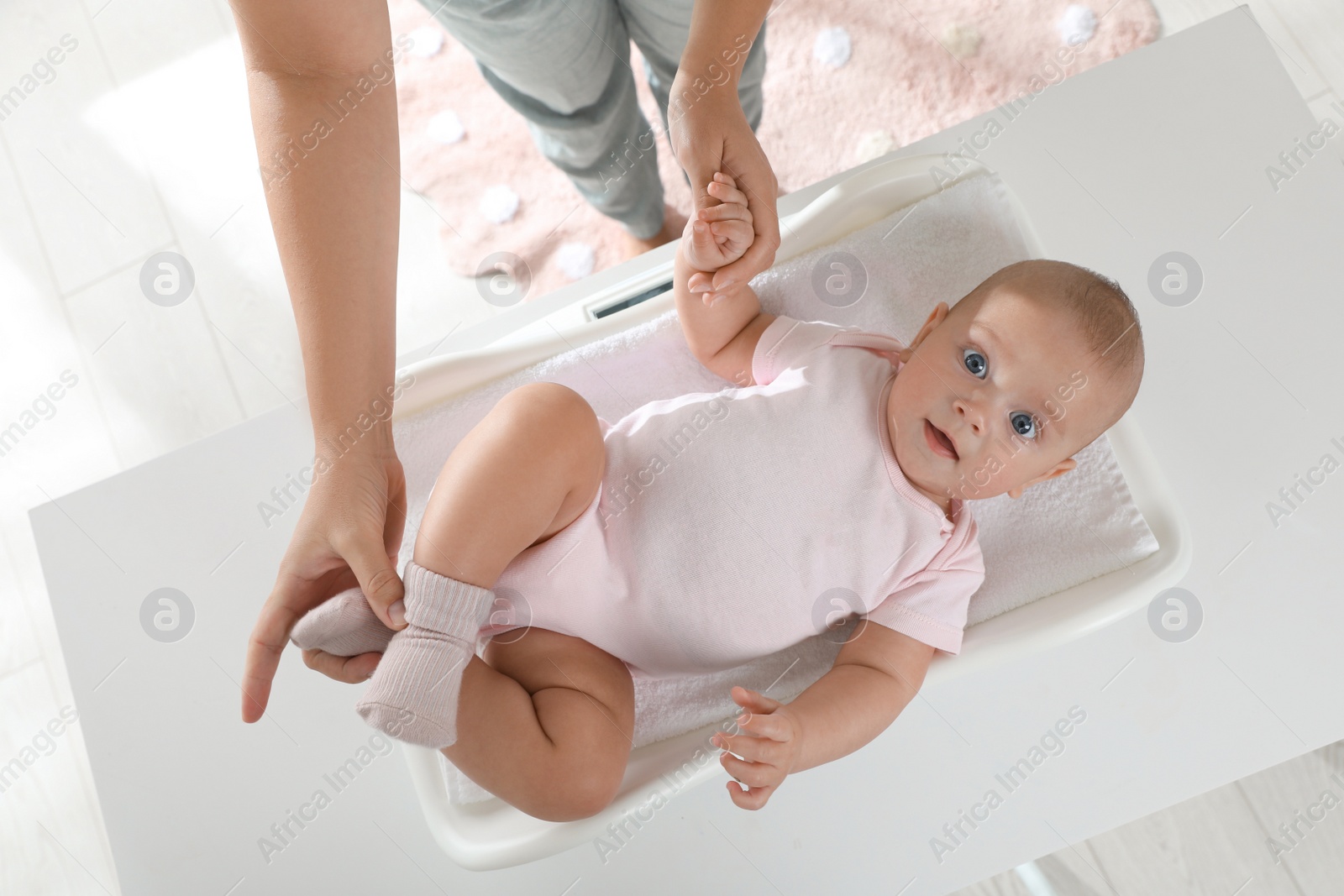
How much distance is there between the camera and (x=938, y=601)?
2.75ft

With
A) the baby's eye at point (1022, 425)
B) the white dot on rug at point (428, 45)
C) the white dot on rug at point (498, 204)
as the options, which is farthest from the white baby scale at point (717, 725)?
the white dot on rug at point (428, 45)

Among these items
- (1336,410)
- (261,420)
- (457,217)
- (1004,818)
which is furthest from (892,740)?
(457,217)

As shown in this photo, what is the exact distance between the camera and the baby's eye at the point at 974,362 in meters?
0.82

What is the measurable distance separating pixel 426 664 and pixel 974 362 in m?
0.55

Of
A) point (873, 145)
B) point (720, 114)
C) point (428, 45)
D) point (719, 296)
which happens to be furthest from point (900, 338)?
point (428, 45)

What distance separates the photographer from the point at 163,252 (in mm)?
1709

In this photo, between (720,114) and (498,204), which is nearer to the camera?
(720,114)

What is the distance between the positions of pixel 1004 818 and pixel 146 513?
0.96 m

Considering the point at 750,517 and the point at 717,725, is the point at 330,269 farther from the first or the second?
the point at 717,725

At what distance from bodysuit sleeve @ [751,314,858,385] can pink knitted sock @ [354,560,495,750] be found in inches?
15.3

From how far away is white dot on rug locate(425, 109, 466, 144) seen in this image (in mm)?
1674

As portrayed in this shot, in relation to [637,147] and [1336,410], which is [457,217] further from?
[1336,410]

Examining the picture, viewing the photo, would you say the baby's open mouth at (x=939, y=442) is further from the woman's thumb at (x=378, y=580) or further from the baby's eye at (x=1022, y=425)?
the woman's thumb at (x=378, y=580)

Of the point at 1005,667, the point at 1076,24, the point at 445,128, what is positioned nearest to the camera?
the point at 1005,667
